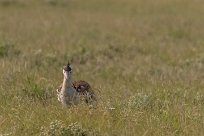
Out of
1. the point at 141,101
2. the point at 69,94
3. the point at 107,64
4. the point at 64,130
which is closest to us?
the point at 64,130

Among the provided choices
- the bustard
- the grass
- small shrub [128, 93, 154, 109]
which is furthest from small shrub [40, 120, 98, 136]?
small shrub [128, 93, 154, 109]

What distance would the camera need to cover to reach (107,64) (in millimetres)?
14125

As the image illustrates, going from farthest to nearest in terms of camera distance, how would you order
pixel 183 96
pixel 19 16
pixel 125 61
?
pixel 19 16 < pixel 125 61 < pixel 183 96

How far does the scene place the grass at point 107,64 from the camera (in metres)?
7.40

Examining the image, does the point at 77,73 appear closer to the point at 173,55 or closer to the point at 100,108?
the point at 173,55

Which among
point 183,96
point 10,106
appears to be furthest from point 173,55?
point 10,106

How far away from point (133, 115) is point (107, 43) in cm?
987

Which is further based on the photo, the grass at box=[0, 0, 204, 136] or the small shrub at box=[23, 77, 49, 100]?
the small shrub at box=[23, 77, 49, 100]

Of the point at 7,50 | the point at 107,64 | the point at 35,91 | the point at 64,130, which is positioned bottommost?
the point at 107,64

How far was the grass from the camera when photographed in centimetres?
740

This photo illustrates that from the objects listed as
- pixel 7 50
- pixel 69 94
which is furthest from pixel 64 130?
pixel 7 50

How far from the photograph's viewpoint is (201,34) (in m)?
20.1

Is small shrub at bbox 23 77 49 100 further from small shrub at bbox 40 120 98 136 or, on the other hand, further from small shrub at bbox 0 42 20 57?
small shrub at bbox 0 42 20 57

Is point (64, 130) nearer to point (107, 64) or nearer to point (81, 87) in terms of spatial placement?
point (81, 87)
